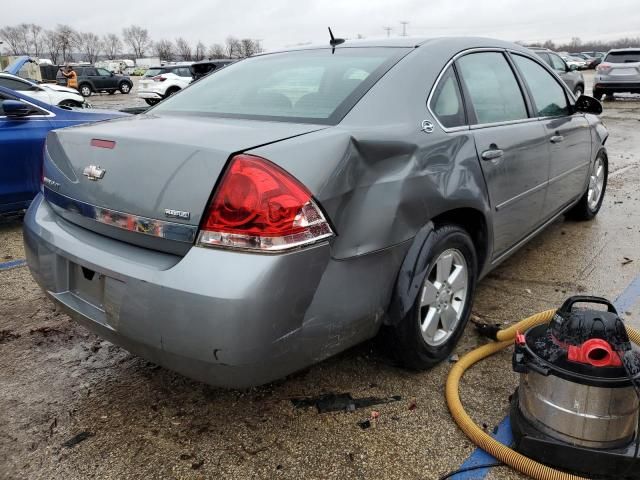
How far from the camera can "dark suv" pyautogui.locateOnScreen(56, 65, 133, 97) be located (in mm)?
31500

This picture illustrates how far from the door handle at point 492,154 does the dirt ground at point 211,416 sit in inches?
38.4

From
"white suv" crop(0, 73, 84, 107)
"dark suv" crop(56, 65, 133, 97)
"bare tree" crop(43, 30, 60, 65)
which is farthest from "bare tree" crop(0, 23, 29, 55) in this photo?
"white suv" crop(0, 73, 84, 107)

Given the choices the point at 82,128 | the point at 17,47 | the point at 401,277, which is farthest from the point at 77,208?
the point at 17,47

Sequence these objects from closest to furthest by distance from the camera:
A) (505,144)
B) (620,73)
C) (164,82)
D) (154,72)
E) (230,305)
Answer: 1. (230,305)
2. (505,144)
3. (620,73)
4. (164,82)
5. (154,72)

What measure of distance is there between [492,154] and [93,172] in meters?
1.91

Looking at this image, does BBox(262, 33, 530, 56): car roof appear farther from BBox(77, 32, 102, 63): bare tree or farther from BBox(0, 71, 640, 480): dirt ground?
BBox(77, 32, 102, 63): bare tree

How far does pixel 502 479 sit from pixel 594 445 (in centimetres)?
35

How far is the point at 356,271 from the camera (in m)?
2.08

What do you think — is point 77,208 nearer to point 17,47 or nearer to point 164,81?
point 164,81

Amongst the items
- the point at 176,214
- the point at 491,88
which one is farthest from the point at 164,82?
the point at 176,214

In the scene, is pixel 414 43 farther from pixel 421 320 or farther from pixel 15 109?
pixel 15 109

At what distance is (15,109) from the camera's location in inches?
196


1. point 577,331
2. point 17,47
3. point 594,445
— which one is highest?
point 17,47

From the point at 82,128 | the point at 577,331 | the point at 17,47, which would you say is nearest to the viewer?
the point at 577,331
